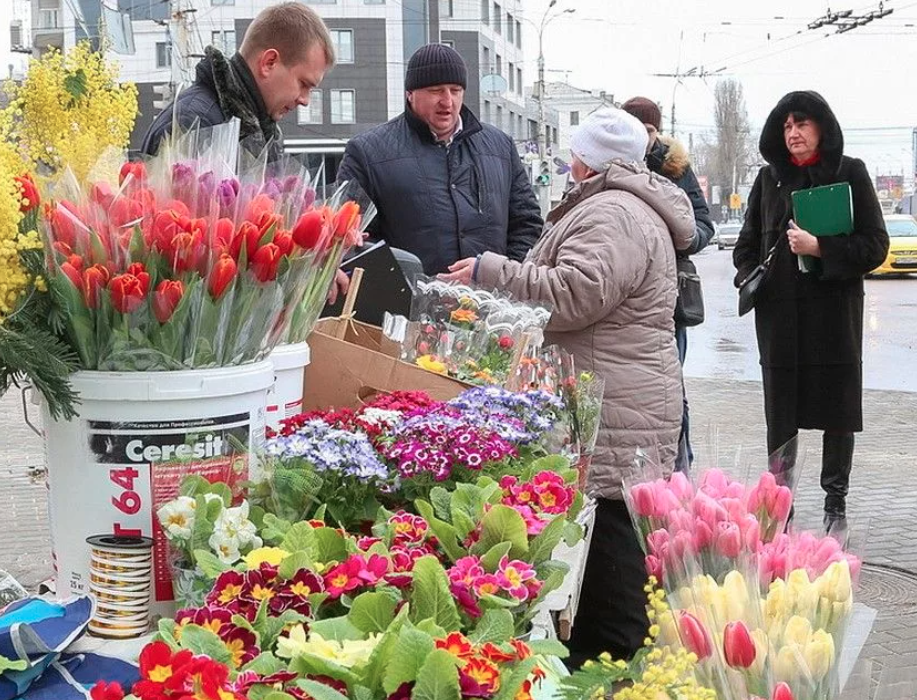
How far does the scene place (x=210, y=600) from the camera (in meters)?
1.55

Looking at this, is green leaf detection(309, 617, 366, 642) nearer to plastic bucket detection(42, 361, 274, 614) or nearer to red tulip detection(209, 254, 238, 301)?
plastic bucket detection(42, 361, 274, 614)

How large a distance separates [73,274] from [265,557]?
550 mm

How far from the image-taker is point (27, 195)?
1889mm

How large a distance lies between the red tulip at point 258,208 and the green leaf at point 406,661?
0.92 meters

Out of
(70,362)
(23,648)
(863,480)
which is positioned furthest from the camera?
(863,480)

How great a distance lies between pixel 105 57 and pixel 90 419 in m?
1.07

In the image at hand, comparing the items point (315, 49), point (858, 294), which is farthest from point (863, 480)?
point (315, 49)

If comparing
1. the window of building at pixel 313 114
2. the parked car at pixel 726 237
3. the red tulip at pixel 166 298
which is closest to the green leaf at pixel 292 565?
the red tulip at pixel 166 298

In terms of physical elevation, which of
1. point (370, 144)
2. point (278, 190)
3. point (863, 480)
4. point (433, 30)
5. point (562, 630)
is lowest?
point (863, 480)

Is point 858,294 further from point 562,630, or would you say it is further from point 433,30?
point 433,30

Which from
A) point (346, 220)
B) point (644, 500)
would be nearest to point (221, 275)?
point (346, 220)

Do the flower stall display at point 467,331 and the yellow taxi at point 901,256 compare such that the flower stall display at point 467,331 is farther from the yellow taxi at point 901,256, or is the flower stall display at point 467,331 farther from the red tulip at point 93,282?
the yellow taxi at point 901,256

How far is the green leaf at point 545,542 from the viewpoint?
1.76 m

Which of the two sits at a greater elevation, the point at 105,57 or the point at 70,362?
the point at 105,57
